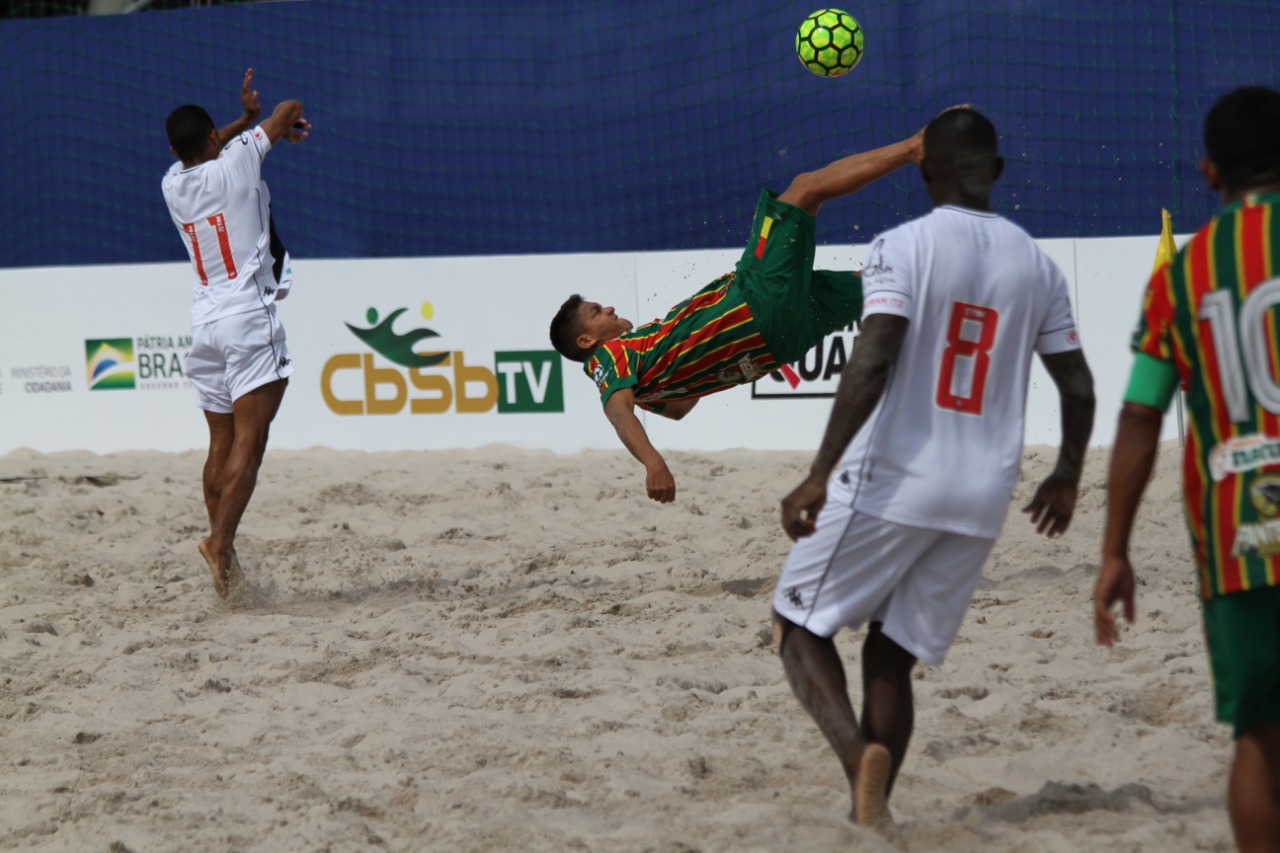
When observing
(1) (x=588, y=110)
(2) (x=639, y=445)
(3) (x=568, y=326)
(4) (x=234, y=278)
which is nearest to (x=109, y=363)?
(1) (x=588, y=110)

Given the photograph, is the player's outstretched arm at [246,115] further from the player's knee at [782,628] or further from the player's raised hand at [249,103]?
the player's knee at [782,628]

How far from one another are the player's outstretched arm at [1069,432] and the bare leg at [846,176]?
1.28 metres

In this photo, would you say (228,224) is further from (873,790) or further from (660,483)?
(873,790)

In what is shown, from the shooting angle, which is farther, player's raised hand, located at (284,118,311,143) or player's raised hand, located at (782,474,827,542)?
player's raised hand, located at (284,118,311,143)

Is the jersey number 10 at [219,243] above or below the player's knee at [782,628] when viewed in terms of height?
above

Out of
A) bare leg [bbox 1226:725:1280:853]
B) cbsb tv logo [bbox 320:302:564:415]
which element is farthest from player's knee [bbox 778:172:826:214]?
cbsb tv logo [bbox 320:302:564:415]

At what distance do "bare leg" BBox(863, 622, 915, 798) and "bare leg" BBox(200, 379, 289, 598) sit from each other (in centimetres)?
333

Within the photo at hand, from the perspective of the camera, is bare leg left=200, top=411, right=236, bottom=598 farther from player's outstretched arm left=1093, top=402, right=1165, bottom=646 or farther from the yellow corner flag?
the yellow corner flag

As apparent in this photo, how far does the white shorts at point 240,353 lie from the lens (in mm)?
5914

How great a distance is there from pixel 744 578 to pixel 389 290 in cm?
431

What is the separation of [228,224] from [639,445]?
2.30 m

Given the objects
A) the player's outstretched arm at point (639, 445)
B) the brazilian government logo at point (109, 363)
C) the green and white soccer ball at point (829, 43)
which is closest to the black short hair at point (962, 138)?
the player's outstretched arm at point (639, 445)

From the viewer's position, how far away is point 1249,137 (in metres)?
2.34

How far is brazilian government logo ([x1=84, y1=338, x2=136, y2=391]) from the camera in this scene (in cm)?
969
